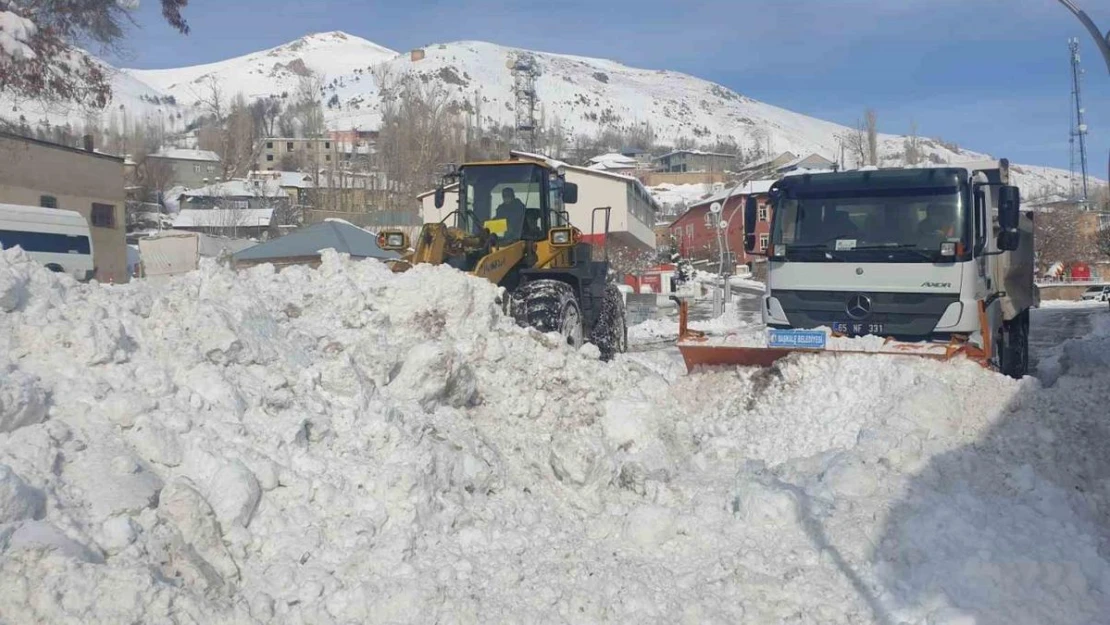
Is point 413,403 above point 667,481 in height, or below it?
above

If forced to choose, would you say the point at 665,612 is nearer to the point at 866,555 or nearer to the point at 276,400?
the point at 866,555

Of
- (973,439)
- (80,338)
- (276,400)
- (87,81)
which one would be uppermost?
(87,81)

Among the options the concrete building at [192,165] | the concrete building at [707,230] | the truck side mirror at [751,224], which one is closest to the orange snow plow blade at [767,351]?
the truck side mirror at [751,224]

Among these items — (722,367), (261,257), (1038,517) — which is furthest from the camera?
(261,257)

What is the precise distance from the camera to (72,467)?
15.0 ft

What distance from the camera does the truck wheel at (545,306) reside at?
9.70 m

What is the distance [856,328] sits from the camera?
909cm

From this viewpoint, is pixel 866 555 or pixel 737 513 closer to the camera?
pixel 866 555

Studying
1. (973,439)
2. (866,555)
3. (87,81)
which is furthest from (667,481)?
(87,81)

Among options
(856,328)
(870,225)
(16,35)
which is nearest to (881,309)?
(856,328)

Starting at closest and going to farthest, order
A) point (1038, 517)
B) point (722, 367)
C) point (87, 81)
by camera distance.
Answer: point (1038, 517)
point (722, 367)
point (87, 81)

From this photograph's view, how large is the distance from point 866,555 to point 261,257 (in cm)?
3119

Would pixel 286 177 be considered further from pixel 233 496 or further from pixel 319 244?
pixel 233 496

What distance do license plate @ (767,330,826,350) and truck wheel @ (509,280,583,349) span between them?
2231 millimetres
